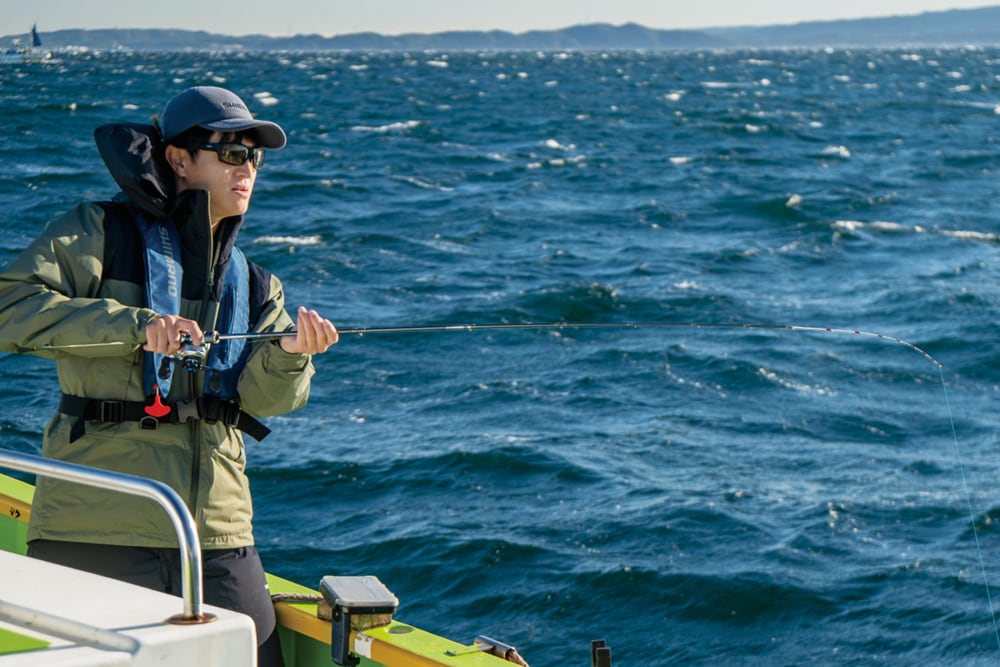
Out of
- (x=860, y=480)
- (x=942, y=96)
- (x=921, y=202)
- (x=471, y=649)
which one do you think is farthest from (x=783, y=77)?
(x=471, y=649)

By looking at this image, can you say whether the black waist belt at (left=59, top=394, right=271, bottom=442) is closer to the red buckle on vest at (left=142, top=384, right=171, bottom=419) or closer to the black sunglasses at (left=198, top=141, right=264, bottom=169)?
the red buckle on vest at (left=142, top=384, right=171, bottom=419)

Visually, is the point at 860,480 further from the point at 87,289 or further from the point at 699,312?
the point at 87,289

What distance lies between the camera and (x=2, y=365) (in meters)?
9.82

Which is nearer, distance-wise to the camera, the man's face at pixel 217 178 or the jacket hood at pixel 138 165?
the jacket hood at pixel 138 165

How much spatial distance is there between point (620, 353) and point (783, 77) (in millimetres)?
63844

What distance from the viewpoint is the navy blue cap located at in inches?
115

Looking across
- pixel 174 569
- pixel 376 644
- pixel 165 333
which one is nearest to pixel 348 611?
pixel 376 644

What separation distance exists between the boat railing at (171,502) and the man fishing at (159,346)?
1.25ft

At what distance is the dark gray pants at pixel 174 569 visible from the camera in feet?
9.18

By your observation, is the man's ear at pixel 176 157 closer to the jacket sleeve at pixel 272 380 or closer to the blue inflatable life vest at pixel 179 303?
the blue inflatable life vest at pixel 179 303

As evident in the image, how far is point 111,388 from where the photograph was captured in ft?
9.23

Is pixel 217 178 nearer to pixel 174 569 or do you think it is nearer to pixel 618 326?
pixel 174 569

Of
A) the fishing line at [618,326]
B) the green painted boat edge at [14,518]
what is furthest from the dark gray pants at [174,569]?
the green painted boat edge at [14,518]

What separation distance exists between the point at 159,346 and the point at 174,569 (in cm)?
51
